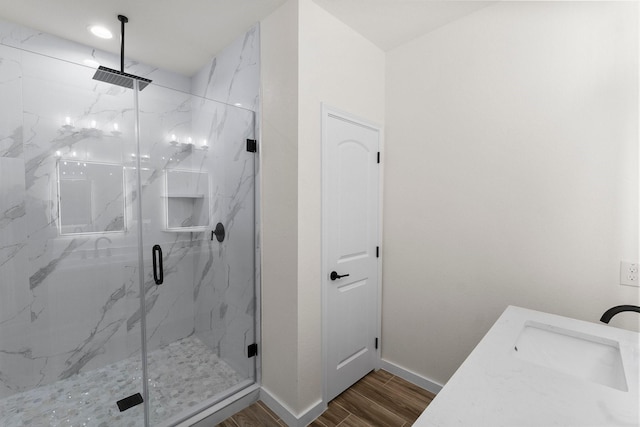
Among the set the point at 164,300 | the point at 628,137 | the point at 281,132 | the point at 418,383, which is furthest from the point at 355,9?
the point at 418,383

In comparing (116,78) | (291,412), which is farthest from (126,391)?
(116,78)

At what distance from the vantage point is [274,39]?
201 centimetres

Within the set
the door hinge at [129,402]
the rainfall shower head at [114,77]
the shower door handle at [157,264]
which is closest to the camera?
the rainfall shower head at [114,77]

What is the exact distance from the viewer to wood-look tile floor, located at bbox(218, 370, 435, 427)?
1.95 metres

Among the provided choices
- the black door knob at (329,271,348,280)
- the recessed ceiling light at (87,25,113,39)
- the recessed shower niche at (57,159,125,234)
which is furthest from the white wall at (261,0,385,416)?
the recessed ceiling light at (87,25,113,39)

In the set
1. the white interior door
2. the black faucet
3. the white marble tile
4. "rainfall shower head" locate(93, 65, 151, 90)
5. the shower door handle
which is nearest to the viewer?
the black faucet

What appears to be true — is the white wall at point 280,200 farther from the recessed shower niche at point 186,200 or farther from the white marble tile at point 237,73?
the recessed shower niche at point 186,200

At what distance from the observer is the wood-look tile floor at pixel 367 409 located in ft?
6.39

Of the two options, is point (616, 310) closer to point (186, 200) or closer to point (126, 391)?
point (186, 200)

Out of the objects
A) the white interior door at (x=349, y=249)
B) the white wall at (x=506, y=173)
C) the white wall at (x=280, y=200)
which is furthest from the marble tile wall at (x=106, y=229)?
the white wall at (x=506, y=173)

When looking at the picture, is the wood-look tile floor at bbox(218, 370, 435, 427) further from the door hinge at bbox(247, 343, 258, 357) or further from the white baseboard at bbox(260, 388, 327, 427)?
the door hinge at bbox(247, 343, 258, 357)

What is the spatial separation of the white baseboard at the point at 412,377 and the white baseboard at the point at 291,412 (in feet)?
2.34

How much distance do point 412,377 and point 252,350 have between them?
4.32 feet

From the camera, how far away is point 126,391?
1.76 meters
